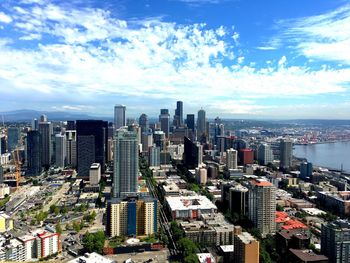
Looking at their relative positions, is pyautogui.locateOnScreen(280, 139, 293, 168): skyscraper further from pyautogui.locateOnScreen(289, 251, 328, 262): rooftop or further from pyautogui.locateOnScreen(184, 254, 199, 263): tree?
pyautogui.locateOnScreen(184, 254, 199, 263): tree

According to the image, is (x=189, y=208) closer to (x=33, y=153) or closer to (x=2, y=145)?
(x=33, y=153)

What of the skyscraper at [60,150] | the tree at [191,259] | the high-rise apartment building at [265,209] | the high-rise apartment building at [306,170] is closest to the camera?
the tree at [191,259]

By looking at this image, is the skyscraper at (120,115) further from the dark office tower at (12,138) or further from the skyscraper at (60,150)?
the skyscraper at (60,150)

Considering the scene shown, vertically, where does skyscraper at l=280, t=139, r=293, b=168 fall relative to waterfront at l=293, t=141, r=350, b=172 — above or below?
above

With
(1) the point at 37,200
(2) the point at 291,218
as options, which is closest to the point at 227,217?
(2) the point at 291,218

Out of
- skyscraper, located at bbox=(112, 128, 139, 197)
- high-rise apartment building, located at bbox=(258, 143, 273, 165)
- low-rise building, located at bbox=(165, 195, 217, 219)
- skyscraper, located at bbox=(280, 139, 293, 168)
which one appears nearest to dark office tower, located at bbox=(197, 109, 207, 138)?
high-rise apartment building, located at bbox=(258, 143, 273, 165)

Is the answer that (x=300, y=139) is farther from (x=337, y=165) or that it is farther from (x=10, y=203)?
(x=10, y=203)

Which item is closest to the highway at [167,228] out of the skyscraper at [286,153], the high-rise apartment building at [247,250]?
the high-rise apartment building at [247,250]
